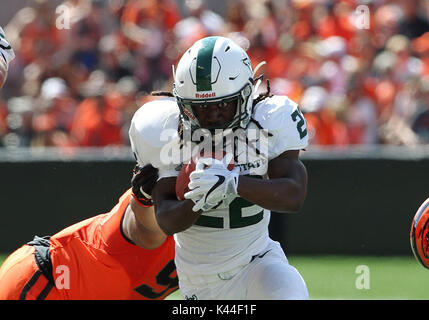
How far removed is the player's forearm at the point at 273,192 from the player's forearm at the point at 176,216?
260mm

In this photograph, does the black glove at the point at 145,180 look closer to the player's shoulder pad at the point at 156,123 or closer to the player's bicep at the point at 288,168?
the player's shoulder pad at the point at 156,123

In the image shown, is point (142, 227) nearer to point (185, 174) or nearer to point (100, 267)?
point (100, 267)

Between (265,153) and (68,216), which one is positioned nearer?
(265,153)

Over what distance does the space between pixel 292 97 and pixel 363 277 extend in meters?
2.93

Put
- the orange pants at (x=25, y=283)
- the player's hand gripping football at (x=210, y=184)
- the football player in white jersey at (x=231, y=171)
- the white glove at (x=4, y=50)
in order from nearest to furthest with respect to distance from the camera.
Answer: the player's hand gripping football at (x=210, y=184) → the football player in white jersey at (x=231, y=171) → the white glove at (x=4, y=50) → the orange pants at (x=25, y=283)

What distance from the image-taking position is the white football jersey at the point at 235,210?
463 cm

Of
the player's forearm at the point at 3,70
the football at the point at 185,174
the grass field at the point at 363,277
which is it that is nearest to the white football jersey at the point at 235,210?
the football at the point at 185,174

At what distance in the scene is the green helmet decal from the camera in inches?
177

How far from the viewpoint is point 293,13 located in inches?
458
